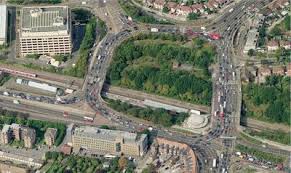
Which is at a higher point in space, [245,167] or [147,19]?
[147,19]

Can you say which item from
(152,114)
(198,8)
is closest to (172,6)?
(198,8)

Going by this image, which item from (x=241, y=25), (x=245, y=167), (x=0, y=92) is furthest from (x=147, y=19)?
(x=245, y=167)

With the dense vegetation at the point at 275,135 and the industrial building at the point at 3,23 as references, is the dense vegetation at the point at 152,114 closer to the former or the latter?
the dense vegetation at the point at 275,135

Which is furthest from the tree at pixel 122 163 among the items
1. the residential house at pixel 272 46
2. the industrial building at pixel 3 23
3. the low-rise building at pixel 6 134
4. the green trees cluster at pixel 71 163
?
the industrial building at pixel 3 23

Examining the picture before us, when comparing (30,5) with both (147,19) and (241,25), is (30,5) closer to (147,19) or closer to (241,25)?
(147,19)

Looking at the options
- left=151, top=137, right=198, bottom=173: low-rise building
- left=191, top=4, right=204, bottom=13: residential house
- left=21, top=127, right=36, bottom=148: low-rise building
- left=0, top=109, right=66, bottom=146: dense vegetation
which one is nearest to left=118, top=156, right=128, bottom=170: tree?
left=151, top=137, right=198, bottom=173: low-rise building

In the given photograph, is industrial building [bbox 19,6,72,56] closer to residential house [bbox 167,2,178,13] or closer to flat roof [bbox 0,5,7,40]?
flat roof [bbox 0,5,7,40]
